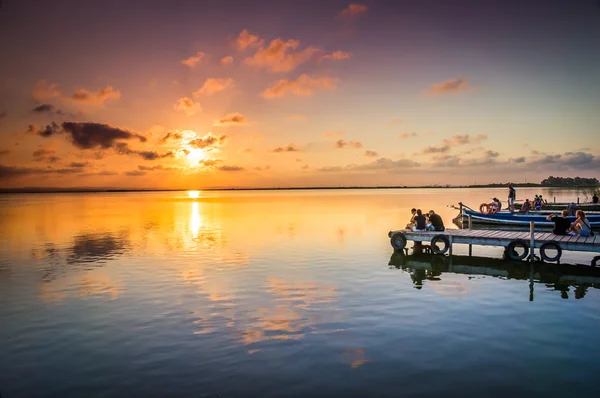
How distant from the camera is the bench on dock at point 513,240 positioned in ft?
85.1

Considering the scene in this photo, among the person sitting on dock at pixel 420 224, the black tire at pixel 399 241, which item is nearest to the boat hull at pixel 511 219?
the person sitting on dock at pixel 420 224

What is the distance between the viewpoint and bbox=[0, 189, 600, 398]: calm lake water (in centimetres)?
1096

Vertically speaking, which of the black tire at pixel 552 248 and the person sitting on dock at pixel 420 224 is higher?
the person sitting on dock at pixel 420 224

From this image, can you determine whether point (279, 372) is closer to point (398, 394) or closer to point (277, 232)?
point (398, 394)

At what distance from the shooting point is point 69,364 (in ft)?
40.1

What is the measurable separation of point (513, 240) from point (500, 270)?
3.05 meters

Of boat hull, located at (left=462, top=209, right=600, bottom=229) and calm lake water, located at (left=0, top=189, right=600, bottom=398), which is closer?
calm lake water, located at (left=0, top=189, right=600, bottom=398)

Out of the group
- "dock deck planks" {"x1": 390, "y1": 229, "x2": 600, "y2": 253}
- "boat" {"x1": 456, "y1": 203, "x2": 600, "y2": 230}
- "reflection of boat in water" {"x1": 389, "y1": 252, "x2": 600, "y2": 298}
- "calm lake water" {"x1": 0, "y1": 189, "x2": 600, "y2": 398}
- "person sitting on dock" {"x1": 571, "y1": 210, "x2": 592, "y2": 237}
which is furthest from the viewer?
"boat" {"x1": 456, "y1": 203, "x2": 600, "y2": 230}

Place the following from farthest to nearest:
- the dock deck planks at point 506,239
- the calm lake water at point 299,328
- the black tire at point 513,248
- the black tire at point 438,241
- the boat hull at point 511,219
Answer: the boat hull at point 511,219 < the black tire at point 438,241 < the black tire at point 513,248 < the dock deck planks at point 506,239 < the calm lake water at point 299,328

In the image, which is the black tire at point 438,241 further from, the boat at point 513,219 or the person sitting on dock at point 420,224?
the boat at point 513,219

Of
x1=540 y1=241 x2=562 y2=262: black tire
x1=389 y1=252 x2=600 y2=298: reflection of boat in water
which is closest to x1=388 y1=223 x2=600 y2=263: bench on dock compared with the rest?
x1=540 y1=241 x2=562 y2=262: black tire

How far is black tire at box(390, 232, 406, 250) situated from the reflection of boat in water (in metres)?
1.21

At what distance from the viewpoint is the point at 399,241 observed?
3244 centimetres

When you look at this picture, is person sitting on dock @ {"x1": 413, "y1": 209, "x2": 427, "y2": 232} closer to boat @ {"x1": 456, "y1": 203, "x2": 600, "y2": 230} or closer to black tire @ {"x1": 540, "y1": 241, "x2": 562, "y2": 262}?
black tire @ {"x1": 540, "y1": 241, "x2": 562, "y2": 262}
